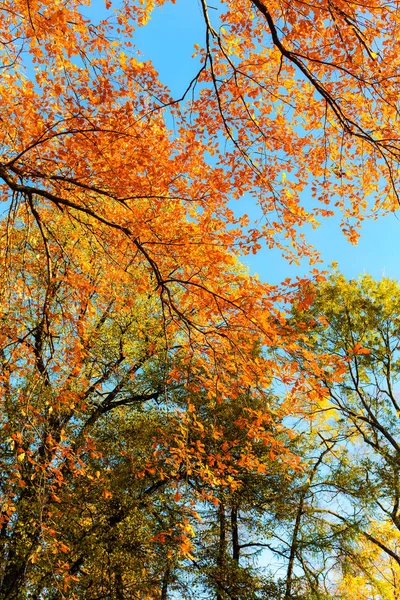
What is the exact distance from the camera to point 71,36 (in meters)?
4.69

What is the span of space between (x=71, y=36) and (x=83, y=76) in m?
0.50

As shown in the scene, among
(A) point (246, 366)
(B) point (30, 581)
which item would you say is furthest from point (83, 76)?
(B) point (30, 581)

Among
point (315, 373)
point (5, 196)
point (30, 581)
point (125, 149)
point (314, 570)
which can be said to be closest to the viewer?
point (315, 373)

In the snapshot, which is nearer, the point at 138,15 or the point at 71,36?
the point at 71,36

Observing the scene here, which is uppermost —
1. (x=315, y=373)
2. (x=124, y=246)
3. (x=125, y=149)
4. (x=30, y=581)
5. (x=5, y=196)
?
(x=5, y=196)

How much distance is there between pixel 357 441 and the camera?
450 inches

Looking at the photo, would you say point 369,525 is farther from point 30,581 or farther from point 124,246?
point 124,246

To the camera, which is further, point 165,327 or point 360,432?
point 360,432

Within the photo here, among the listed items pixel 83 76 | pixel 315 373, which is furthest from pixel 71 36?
pixel 315 373

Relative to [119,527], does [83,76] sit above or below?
above

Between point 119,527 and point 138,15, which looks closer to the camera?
point 138,15

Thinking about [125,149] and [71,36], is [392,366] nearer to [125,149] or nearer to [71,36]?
[125,149]

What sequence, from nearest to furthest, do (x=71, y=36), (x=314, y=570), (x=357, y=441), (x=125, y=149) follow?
(x=71, y=36), (x=125, y=149), (x=314, y=570), (x=357, y=441)

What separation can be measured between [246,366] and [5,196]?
436 centimetres
